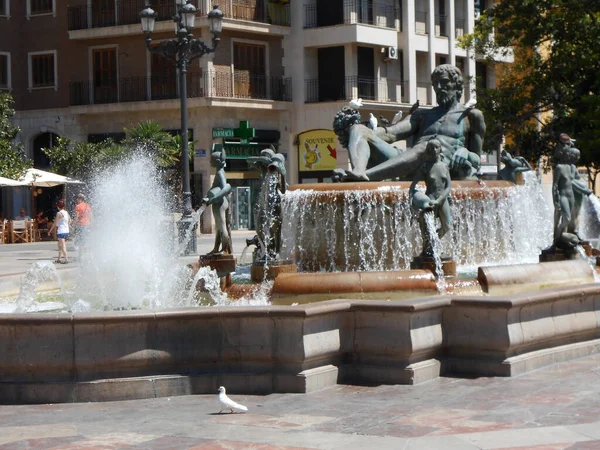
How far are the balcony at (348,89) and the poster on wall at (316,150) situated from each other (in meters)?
1.27

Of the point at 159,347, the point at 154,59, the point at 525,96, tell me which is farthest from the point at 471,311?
the point at 154,59

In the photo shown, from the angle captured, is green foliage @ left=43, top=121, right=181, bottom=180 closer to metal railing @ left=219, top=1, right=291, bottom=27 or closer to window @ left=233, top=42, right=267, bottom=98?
window @ left=233, top=42, right=267, bottom=98

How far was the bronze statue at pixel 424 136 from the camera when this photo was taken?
14.9 metres

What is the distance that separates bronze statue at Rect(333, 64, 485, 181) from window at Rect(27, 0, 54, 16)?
3263 cm

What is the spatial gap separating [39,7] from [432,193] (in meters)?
36.6

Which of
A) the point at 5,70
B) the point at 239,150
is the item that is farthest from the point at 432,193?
the point at 5,70

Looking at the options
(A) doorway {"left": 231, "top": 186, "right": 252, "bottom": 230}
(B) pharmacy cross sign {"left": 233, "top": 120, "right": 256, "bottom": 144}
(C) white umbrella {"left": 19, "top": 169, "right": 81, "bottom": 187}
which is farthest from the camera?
(B) pharmacy cross sign {"left": 233, "top": 120, "right": 256, "bottom": 144}

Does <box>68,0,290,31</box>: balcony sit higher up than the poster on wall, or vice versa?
<box>68,0,290,31</box>: balcony

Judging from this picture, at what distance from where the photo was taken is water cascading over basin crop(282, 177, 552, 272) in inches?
532

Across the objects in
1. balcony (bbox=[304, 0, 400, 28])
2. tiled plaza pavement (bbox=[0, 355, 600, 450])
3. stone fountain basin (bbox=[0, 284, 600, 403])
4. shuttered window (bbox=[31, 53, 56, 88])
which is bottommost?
tiled plaza pavement (bbox=[0, 355, 600, 450])

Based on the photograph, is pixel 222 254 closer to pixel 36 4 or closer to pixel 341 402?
pixel 341 402

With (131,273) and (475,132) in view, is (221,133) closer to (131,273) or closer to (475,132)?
(475,132)

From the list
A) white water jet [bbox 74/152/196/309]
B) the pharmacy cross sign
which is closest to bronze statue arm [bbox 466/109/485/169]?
white water jet [bbox 74/152/196/309]

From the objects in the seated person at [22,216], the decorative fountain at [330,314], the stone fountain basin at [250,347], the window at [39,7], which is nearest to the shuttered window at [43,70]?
the window at [39,7]
